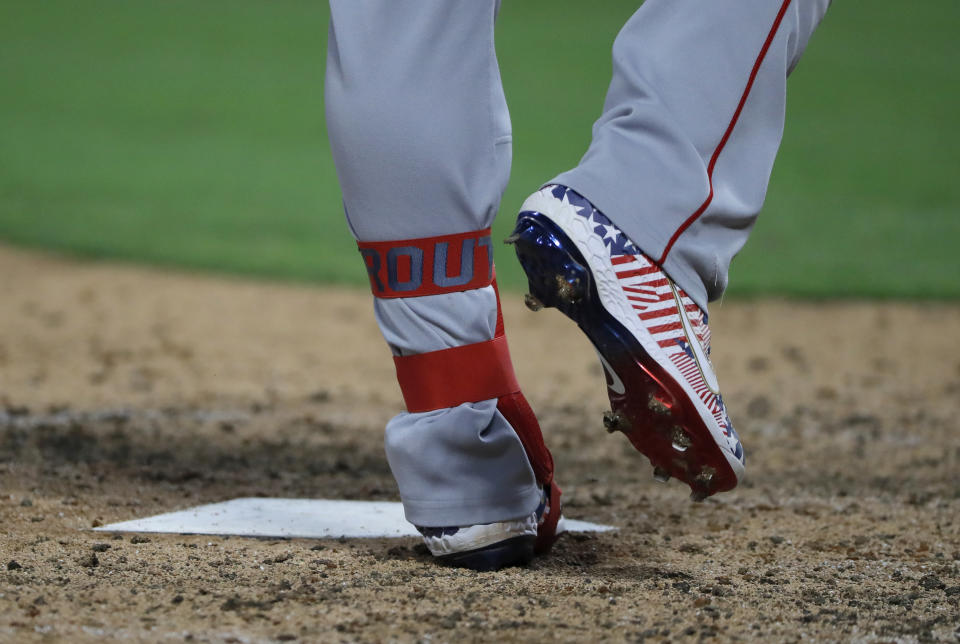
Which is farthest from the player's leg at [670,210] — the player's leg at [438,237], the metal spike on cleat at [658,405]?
the player's leg at [438,237]

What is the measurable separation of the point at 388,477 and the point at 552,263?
3.34 feet

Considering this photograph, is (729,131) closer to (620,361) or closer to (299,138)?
(620,361)

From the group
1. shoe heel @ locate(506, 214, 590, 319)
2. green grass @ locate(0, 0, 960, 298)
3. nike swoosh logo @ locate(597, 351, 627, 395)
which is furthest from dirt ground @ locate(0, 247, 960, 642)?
green grass @ locate(0, 0, 960, 298)

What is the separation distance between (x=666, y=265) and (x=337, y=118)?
16.2 inches

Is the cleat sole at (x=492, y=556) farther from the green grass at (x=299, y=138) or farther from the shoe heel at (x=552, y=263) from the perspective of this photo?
the green grass at (x=299, y=138)

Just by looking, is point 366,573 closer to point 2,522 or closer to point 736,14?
point 2,522

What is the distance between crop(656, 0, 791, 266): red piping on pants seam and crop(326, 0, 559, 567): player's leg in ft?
0.72

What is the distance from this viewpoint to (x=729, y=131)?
132 cm

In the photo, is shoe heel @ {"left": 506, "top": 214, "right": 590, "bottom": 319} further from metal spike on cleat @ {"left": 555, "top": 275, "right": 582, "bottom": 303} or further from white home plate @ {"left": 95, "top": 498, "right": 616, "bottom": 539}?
white home plate @ {"left": 95, "top": 498, "right": 616, "bottom": 539}

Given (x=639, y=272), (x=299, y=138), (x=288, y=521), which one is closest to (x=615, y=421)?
(x=639, y=272)

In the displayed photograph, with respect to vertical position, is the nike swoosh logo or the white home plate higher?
the nike swoosh logo

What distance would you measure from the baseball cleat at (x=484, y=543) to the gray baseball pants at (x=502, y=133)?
0.31 ft

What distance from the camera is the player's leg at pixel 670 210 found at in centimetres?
125

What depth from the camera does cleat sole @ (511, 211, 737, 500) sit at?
48.5 inches
